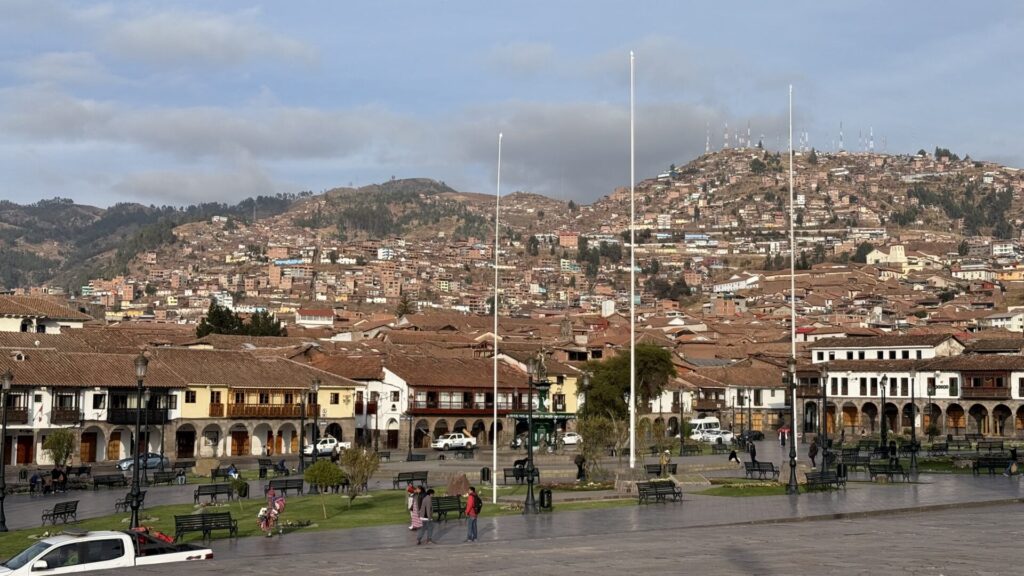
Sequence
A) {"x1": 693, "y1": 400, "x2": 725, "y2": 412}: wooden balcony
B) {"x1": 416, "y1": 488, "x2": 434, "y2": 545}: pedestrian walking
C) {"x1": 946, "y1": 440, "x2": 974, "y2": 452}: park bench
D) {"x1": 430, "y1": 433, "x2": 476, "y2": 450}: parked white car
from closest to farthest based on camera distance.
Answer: {"x1": 416, "y1": 488, "x2": 434, "y2": 545}: pedestrian walking < {"x1": 946, "y1": 440, "x2": 974, "y2": 452}: park bench < {"x1": 430, "y1": 433, "x2": 476, "y2": 450}: parked white car < {"x1": 693, "y1": 400, "x2": 725, "y2": 412}: wooden balcony

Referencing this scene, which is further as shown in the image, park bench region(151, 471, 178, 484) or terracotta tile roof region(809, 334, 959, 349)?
terracotta tile roof region(809, 334, 959, 349)

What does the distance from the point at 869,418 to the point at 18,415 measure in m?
68.8

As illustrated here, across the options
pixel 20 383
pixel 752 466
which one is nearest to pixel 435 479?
pixel 752 466

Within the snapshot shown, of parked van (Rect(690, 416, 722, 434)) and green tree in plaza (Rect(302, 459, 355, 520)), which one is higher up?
parked van (Rect(690, 416, 722, 434))

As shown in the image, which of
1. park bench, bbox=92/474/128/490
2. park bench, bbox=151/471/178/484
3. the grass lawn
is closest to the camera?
the grass lawn

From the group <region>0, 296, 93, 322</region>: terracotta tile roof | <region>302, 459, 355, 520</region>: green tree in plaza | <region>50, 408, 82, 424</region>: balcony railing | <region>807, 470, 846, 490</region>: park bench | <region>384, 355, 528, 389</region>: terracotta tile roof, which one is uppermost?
<region>0, 296, 93, 322</region>: terracotta tile roof

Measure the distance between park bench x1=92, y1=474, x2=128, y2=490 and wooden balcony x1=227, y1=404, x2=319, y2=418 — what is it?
25.2m

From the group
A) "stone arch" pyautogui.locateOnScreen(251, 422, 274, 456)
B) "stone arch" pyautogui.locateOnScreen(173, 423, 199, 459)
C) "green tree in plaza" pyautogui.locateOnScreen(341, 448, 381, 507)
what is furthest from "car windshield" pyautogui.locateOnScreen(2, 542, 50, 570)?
"stone arch" pyautogui.locateOnScreen(251, 422, 274, 456)

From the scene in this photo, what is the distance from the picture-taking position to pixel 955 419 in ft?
318

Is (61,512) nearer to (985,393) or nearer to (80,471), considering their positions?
(80,471)

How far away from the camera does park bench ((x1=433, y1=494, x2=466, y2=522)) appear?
30.9 metres

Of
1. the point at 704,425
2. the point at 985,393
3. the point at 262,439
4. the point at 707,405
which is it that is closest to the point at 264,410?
the point at 262,439

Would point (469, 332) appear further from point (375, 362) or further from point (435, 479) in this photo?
point (435, 479)

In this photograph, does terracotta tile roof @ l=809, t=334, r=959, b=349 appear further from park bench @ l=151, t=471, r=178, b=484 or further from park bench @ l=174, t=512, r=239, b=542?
park bench @ l=174, t=512, r=239, b=542
